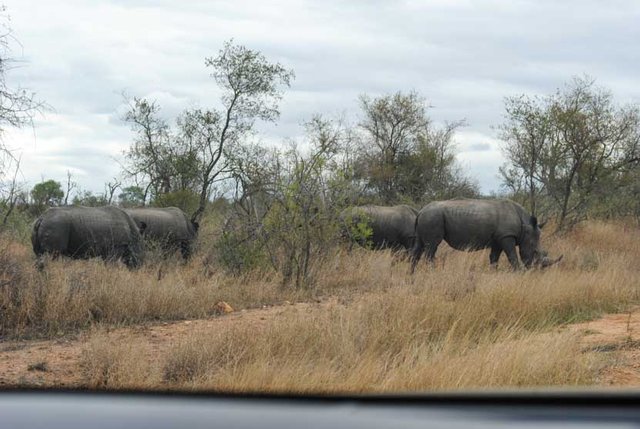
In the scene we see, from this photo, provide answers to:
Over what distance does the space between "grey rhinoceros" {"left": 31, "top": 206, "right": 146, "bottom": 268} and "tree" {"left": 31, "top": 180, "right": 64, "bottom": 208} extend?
35.8 ft

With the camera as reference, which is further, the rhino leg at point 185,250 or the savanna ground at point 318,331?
the rhino leg at point 185,250

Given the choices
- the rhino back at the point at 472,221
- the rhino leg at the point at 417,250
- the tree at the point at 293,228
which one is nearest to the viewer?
the tree at the point at 293,228

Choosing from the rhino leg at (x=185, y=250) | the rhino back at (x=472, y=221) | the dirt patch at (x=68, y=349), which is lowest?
the rhino leg at (x=185, y=250)

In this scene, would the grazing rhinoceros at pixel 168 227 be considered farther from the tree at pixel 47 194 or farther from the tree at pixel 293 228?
the tree at pixel 47 194

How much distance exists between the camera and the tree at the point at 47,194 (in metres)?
26.8

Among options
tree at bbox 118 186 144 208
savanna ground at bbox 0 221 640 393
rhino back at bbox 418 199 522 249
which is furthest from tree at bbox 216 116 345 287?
tree at bbox 118 186 144 208

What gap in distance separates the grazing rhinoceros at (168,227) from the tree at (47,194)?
28.4ft

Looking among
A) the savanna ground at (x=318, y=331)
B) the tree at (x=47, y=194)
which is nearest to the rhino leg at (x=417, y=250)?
the savanna ground at (x=318, y=331)

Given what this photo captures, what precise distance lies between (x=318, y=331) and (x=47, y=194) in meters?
26.1

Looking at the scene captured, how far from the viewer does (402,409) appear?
138cm

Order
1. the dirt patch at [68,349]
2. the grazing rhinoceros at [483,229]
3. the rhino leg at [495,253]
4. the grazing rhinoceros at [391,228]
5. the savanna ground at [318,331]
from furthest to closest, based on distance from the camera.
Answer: the grazing rhinoceros at [391,228] → the rhino leg at [495,253] → the grazing rhinoceros at [483,229] → the dirt patch at [68,349] → the savanna ground at [318,331]

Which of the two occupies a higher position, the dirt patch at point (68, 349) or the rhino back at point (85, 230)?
the rhino back at point (85, 230)

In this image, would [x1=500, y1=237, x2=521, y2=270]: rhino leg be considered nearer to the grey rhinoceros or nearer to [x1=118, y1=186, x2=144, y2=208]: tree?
→ the grey rhinoceros

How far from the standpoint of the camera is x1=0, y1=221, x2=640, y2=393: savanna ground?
5.27 m
